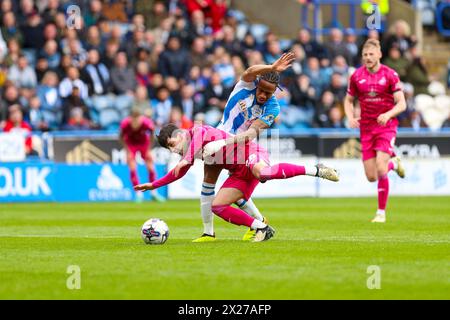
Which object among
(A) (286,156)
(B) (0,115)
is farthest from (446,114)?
(B) (0,115)

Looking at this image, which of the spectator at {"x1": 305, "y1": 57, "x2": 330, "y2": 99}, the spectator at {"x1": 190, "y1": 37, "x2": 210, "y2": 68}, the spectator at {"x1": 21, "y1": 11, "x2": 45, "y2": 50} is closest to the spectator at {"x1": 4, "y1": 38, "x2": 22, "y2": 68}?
the spectator at {"x1": 21, "y1": 11, "x2": 45, "y2": 50}

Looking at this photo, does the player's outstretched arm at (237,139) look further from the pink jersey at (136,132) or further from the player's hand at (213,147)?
the pink jersey at (136,132)

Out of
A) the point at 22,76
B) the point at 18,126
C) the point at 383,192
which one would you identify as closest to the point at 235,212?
the point at 383,192

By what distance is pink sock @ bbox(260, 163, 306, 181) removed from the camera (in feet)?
41.2

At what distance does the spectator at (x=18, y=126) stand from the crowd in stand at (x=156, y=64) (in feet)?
0.23

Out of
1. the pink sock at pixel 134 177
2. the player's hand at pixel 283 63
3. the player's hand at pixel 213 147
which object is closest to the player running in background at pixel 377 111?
the player's hand at pixel 283 63

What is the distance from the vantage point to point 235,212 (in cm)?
1287

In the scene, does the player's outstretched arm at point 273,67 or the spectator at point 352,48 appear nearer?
the player's outstretched arm at point 273,67

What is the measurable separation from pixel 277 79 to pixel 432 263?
3.36 meters

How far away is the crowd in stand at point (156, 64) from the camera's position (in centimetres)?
2578

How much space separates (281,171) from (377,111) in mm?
4731

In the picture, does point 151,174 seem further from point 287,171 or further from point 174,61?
point 287,171

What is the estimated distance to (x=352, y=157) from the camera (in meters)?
26.8

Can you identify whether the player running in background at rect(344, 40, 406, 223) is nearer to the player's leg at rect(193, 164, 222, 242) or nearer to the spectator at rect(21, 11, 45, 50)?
the player's leg at rect(193, 164, 222, 242)
